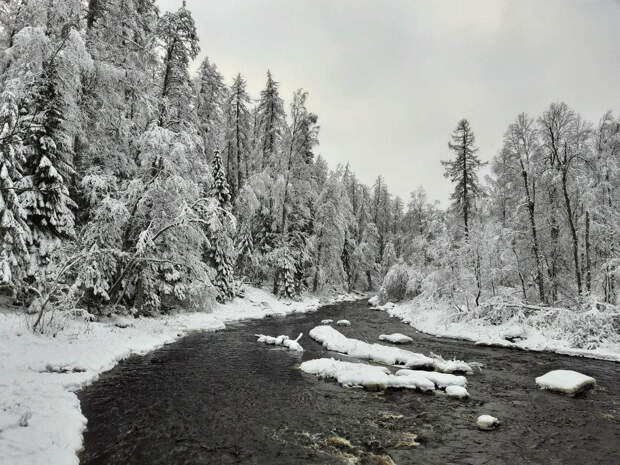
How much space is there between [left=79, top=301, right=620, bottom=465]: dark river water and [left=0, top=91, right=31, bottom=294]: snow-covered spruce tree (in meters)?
4.50

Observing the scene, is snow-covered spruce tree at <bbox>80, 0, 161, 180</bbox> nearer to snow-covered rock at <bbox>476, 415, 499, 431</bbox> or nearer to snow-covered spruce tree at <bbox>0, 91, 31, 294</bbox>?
snow-covered spruce tree at <bbox>0, 91, 31, 294</bbox>

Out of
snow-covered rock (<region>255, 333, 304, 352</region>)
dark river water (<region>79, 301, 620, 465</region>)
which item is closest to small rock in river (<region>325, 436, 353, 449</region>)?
dark river water (<region>79, 301, 620, 465</region>)

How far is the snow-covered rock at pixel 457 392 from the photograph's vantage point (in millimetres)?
9953

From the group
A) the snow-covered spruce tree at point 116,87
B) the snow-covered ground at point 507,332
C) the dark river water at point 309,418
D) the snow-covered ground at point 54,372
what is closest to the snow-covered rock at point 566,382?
the dark river water at point 309,418

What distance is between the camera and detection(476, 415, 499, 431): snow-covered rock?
26.4ft

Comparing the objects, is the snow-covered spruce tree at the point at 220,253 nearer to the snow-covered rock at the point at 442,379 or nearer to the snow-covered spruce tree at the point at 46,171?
the snow-covered spruce tree at the point at 46,171

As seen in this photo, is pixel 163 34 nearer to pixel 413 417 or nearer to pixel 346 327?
pixel 346 327

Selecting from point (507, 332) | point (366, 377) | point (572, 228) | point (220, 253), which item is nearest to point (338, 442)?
point (366, 377)

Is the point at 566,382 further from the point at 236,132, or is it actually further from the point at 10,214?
the point at 236,132

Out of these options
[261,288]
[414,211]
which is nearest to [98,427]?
[261,288]

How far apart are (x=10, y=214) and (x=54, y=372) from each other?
4.97 m

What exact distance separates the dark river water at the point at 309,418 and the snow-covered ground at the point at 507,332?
9.36ft

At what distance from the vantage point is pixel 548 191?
2252cm

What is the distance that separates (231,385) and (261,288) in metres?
22.2
